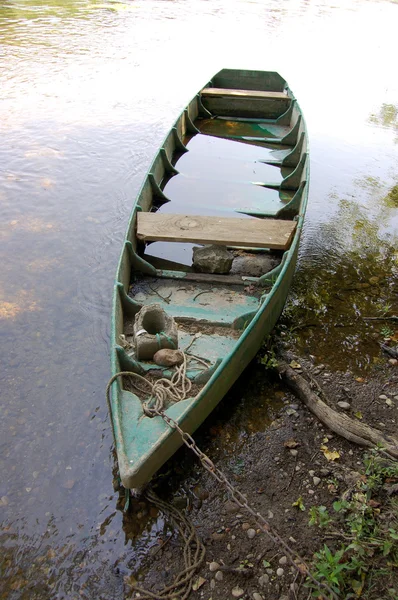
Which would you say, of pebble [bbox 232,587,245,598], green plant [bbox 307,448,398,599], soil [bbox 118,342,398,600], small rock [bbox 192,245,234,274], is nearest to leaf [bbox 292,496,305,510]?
soil [bbox 118,342,398,600]

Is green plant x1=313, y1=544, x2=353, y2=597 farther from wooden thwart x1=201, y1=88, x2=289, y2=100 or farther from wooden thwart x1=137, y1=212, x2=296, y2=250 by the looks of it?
wooden thwart x1=201, y1=88, x2=289, y2=100

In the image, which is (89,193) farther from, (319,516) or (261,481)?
(319,516)

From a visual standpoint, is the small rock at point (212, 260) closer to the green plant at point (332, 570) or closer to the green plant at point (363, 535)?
the green plant at point (363, 535)

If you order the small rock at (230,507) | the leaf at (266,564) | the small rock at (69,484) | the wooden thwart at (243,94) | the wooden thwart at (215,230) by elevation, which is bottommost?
the small rock at (69,484)

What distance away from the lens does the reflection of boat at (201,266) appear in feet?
13.1

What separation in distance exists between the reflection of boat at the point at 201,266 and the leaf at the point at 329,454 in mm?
1028

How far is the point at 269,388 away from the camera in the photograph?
5.07 metres

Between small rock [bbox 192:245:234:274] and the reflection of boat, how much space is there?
1cm

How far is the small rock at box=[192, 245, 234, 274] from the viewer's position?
5.88m

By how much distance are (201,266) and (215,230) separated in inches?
21.2

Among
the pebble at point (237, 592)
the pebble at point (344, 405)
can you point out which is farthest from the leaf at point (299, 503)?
the pebble at point (344, 405)

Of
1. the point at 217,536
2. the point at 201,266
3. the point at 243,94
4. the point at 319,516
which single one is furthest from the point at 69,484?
the point at 243,94

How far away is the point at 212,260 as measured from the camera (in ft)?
19.3

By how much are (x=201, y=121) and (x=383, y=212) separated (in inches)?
177
